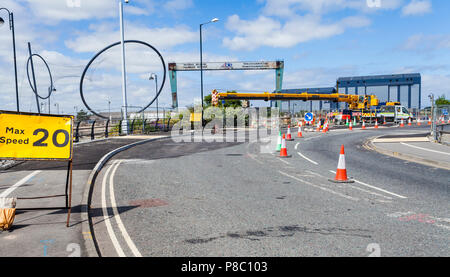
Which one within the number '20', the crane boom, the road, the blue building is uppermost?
the blue building

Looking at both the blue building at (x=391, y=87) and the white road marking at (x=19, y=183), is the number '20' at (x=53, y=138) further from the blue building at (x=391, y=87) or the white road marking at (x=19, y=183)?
the blue building at (x=391, y=87)

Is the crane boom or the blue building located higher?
the blue building

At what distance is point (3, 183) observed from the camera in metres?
9.16

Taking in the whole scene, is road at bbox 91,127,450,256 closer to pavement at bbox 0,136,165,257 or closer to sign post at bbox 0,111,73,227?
pavement at bbox 0,136,165,257

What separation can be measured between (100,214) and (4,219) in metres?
1.52

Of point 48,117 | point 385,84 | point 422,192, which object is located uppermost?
point 385,84

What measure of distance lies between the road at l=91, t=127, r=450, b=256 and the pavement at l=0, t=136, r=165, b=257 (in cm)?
39

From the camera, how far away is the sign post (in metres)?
5.79

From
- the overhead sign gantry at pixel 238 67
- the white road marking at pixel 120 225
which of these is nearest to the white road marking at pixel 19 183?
the white road marking at pixel 120 225

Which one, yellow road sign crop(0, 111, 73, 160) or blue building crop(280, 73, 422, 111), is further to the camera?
blue building crop(280, 73, 422, 111)

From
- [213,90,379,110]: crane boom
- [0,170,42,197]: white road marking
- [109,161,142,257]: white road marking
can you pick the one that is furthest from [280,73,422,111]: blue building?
[109,161,142,257]: white road marking

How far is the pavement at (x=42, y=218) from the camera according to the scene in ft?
15.3

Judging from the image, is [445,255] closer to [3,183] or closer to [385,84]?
[3,183]

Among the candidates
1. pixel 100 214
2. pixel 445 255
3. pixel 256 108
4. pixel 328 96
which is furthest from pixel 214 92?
pixel 445 255
